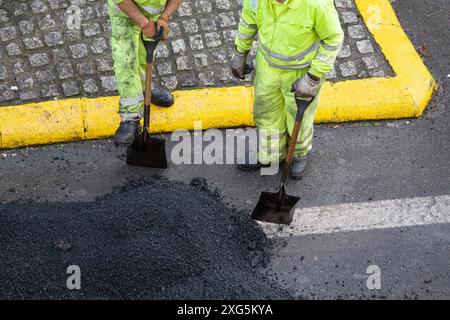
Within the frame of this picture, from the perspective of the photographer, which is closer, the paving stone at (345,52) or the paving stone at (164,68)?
the paving stone at (164,68)

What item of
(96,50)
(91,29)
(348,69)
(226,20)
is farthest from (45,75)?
(348,69)

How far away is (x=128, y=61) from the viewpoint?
16.7 ft

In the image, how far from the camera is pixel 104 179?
5.30m

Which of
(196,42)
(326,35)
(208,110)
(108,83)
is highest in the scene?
(326,35)

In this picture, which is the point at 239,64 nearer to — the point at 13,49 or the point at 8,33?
the point at 13,49

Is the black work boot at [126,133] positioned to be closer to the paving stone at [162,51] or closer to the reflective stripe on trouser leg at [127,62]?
the reflective stripe on trouser leg at [127,62]

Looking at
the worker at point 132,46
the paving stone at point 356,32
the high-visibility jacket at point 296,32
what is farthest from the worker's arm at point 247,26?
the paving stone at point 356,32

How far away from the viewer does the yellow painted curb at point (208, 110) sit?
5.49m

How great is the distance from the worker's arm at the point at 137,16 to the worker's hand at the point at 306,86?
3.79ft

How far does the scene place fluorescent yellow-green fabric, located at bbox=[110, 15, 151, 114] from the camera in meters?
5.00

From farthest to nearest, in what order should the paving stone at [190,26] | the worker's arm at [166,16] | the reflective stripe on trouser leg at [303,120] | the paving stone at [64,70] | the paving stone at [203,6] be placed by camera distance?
the paving stone at [203,6] < the paving stone at [190,26] < the paving stone at [64,70] < the worker's arm at [166,16] < the reflective stripe on trouser leg at [303,120]

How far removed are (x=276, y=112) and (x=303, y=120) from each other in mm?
227
